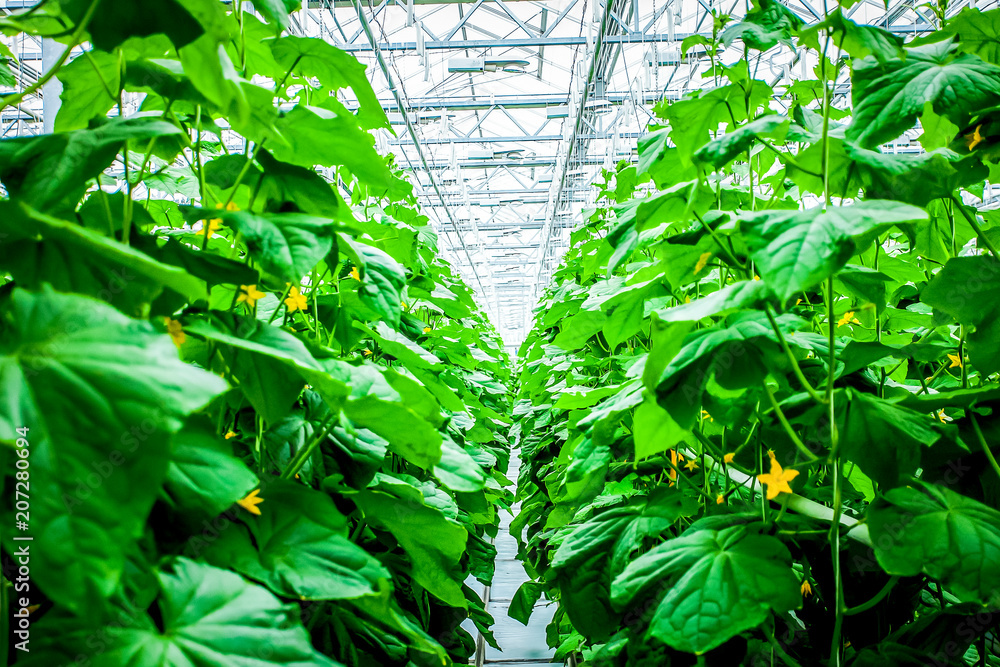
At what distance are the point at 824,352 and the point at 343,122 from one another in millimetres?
838

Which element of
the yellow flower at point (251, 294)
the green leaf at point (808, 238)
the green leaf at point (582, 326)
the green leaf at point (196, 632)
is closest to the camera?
the green leaf at point (196, 632)

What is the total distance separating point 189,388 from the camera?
0.53 meters

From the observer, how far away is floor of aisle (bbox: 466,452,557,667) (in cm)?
319

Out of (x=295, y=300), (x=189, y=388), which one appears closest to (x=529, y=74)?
(x=295, y=300)

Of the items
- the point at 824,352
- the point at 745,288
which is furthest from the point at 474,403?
the point at 745,288

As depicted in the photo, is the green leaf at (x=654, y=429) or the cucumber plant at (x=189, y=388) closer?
the cucumber plant at (x=189, y=388)

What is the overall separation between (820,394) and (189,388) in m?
0.85

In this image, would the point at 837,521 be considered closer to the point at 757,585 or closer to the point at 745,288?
the point at 757,585

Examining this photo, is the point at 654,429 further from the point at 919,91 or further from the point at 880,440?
the point at 919,91

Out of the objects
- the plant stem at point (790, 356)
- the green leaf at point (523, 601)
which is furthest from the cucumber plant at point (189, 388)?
the green leaf at point (523, 601)

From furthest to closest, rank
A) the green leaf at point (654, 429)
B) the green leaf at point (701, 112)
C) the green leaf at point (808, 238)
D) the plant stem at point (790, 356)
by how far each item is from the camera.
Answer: the green leaf at point (701, 112), the green leaf at point (654, 429), the plant stem at point (790, 356), the green leaf at point (808, 238)

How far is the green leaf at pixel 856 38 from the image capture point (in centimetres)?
92

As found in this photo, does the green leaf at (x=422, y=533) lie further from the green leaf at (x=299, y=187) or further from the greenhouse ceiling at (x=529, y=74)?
the greenhouse ceiling at (x=529, y=74)

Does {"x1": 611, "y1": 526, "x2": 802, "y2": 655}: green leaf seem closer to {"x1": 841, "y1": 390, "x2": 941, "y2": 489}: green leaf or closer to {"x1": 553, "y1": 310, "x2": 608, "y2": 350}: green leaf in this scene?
{"x1": 841, "y1": 390, "x2": 941, "y2": 489}: green leaf
